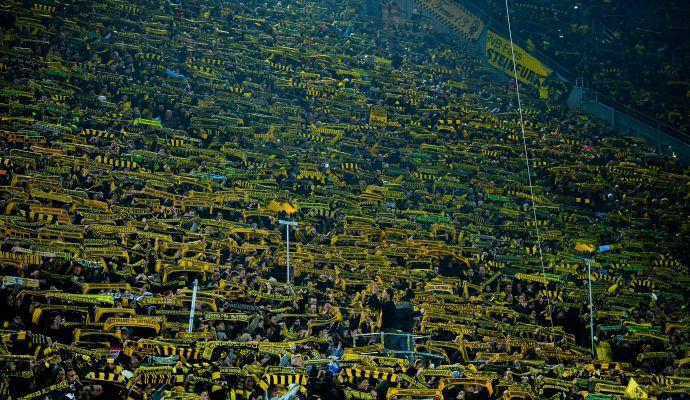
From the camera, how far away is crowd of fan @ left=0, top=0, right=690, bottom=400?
19.0 metres

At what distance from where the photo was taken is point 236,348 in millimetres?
19141

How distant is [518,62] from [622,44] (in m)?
5.52

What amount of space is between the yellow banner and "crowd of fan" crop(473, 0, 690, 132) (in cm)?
88

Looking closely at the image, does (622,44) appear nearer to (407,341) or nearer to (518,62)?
(518,62)

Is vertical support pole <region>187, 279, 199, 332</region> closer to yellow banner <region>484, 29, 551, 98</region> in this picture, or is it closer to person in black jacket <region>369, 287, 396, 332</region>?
person in black jacket <region>369, 287, 396, 332</region>

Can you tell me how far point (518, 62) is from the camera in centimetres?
4200

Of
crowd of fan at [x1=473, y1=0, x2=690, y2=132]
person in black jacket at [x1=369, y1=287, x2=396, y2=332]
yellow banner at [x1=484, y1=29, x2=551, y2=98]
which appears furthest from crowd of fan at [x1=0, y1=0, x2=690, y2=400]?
crowd of fan at [x1=473, y1=0, x2=690, y2=132]

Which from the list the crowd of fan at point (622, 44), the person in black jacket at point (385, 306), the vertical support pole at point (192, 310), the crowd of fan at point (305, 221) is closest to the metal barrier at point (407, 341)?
the crowd of fan at point (305, 221)

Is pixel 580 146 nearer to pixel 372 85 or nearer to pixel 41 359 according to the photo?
pixel 372 85

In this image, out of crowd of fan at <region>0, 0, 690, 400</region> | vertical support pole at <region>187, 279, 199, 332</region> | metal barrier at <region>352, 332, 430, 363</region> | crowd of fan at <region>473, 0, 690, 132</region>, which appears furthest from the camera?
crowd of fan at <region>473, 0, 690, 132</region>

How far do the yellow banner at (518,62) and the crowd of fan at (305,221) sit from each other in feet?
5.86

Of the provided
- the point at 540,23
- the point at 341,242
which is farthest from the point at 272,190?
the point at 540,23

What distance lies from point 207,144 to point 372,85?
9455 mm

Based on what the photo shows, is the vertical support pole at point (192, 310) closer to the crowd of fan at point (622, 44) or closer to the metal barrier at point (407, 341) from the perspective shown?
the metal barrier at point (407, 341)
